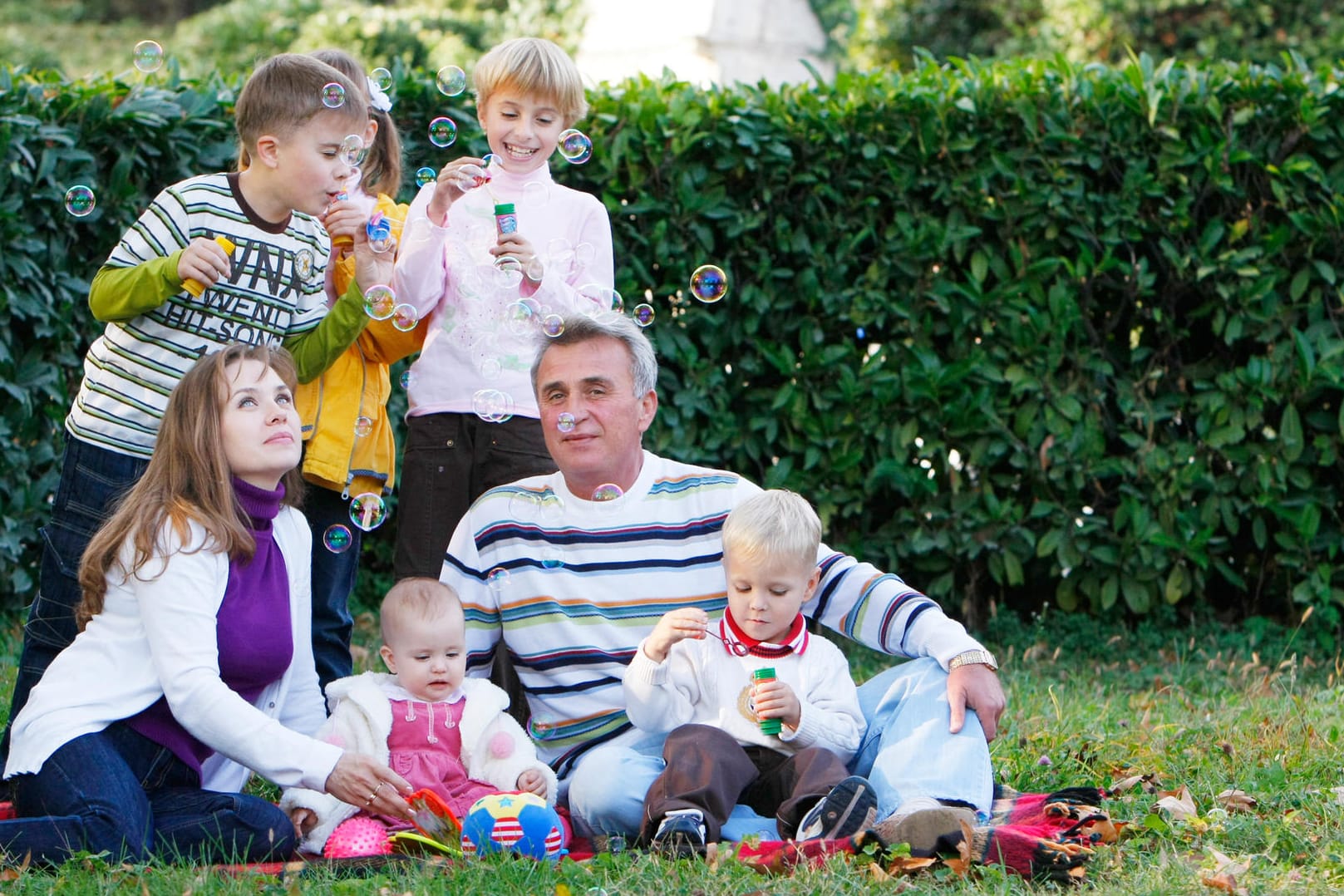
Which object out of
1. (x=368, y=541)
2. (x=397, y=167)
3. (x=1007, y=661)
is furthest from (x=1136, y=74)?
(x=368, y=541)

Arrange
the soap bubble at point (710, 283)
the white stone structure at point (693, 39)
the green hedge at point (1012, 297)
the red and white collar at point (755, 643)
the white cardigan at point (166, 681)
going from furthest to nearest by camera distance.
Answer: the white stone structure at point (693, 39) < the green hedge at point (1012, 297) < the soap bubble at point (710, 283) < the red and white collar at point (755, 643) < the white cardigan at point (166, 681)

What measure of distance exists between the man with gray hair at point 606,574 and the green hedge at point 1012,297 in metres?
2.26

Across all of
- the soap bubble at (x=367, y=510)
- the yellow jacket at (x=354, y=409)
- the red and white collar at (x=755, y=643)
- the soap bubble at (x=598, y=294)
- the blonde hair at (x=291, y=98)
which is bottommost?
the red and white collar at (x=755, y=643)

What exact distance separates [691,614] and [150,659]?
3.78 feet

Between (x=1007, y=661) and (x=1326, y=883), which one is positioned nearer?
(x=1326, y=883)

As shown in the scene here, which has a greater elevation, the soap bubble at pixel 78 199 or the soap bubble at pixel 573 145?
the soap bubble at pixel 573 145

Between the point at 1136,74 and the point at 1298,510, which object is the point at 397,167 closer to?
the point at 1136,74

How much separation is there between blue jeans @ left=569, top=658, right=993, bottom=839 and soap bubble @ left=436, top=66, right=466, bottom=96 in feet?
6.27

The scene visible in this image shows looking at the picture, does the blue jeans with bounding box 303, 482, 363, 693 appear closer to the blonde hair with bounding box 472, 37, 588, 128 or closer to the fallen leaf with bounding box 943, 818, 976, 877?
the blonde hair with bounding box 472, 37, 588, 128

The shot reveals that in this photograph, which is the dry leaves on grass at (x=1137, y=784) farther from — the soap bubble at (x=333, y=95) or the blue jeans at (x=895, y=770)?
the soap bubble at (x=333, y=95)

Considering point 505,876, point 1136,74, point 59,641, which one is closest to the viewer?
point 505,876

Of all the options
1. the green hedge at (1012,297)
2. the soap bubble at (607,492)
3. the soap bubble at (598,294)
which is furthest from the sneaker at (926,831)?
the green hedge at (1012,297)

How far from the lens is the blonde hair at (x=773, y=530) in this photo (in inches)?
128

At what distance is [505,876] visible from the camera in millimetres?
2914
